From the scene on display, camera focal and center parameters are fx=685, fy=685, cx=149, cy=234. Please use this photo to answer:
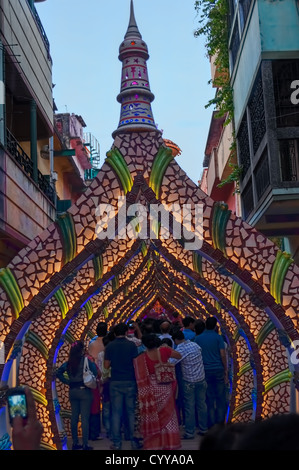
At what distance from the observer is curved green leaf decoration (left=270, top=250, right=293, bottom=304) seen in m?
6.71

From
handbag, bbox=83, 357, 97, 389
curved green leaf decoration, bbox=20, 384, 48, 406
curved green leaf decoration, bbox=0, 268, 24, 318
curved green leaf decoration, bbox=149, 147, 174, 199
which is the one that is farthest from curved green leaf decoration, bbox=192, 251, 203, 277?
curved green leaf decoration, bbox=0, 268, 24, 318

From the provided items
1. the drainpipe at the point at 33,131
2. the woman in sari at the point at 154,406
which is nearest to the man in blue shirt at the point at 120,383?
the woman in sari at the point at 154,406

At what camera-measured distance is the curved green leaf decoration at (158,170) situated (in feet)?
22.5

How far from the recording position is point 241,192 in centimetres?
1789

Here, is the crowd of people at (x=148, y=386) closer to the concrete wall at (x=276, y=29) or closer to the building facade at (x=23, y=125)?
the building facade at (x=23, y=125)

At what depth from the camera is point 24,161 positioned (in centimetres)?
1712

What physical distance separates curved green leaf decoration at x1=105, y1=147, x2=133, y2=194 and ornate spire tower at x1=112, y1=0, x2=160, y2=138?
0.80ft

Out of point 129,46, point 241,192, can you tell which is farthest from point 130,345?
point 241,192

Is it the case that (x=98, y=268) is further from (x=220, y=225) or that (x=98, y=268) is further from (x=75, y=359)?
(x=220, y=225)

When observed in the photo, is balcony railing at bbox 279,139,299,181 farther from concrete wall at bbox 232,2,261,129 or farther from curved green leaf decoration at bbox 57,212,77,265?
curved green leaf decoration at bbox 57,212,77,265

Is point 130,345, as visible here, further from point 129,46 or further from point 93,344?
point 129,46

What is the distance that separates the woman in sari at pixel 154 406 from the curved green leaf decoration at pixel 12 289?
1789mm

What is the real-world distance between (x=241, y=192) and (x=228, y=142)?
3.25 meters

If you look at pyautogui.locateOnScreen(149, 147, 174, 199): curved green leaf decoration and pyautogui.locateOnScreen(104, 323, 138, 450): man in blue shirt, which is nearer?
pyautogui.locateOnScreen(149, 147, 174, 199): curved green leaf decoration
